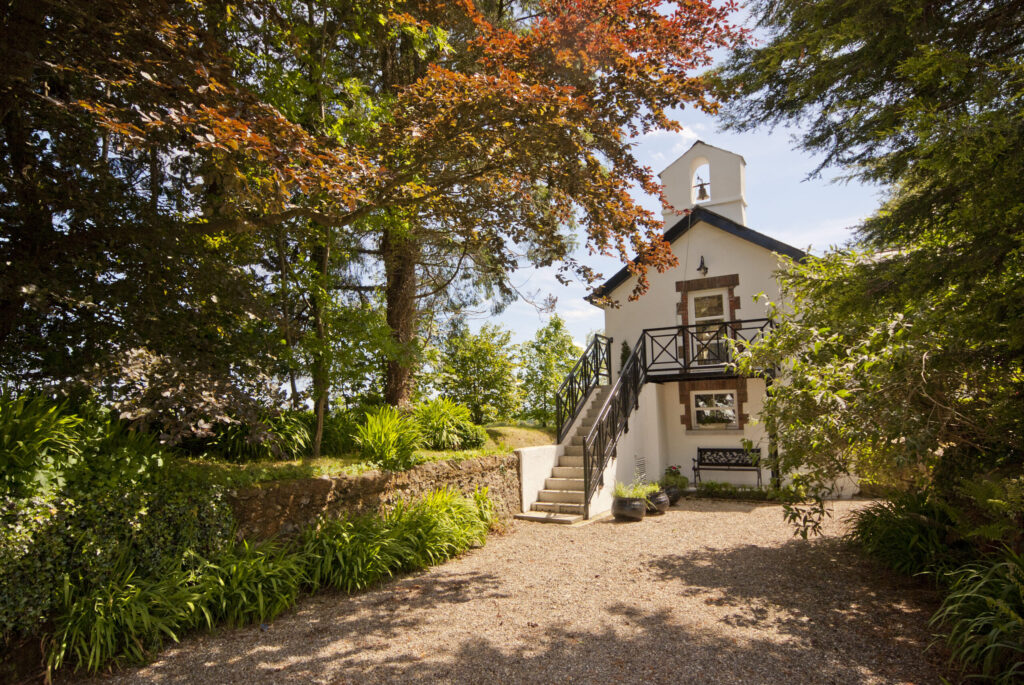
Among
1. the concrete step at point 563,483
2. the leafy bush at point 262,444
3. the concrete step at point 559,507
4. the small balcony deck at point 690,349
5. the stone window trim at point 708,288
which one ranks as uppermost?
the stone window trim at point 708,288

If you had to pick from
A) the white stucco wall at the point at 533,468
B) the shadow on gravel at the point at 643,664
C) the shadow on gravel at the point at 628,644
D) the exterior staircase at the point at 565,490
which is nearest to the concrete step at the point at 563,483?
the exterior staircase at the point at 565,490

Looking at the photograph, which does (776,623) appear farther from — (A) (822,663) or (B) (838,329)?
(B) (838,329)

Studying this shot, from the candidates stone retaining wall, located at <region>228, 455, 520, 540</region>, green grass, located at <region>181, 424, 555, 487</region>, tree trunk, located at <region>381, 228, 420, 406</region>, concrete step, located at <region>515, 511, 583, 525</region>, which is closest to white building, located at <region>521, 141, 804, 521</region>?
concrete step, located at <region>515, 511, 583, 525</region>

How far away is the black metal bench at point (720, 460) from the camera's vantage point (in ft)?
40.4

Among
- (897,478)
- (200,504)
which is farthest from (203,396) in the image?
(897,478)

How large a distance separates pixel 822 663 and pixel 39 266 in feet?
22.4

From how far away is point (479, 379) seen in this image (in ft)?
40.4

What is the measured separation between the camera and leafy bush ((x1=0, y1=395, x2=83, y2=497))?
13.5ft

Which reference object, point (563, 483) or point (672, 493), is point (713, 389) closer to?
point (672, 493)

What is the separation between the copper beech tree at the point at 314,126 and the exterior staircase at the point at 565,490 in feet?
11.9

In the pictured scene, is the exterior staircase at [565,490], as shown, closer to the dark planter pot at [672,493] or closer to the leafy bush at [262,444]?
the dark planter pot at [672,493]

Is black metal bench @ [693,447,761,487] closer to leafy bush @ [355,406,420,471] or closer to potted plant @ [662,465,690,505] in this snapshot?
potted plant @ [662,465,690,505]

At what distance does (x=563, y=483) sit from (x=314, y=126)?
6.81 metres

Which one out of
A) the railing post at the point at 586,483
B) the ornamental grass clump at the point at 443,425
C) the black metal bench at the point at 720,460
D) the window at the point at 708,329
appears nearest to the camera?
the ornamental grass clump at the point at 443,425
